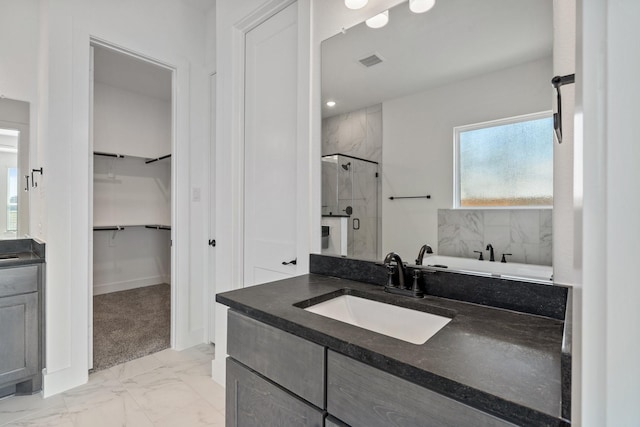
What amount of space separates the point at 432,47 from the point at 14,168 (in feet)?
9.80

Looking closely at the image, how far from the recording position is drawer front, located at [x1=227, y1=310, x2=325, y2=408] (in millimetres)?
883

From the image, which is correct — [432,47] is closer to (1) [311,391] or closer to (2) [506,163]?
(2) [506,163]

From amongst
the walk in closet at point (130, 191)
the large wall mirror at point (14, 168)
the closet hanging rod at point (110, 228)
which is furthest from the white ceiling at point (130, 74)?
the closet hanging rod at point (110, 228)

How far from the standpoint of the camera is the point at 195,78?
2.76 m

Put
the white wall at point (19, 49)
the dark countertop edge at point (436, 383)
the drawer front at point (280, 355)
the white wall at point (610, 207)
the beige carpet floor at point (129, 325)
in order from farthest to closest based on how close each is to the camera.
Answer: the beige carpet floor at point (129, 325), the white wall at point (19, 49), the drawer front at point (280, 355), the dark countertop edge at point (436, 383), the white wall at point (610, 207)

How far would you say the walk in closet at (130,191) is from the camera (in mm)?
3721

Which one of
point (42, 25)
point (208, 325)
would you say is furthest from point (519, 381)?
point (42, 25)

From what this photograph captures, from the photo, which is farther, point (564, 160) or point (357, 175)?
point (357, 175)

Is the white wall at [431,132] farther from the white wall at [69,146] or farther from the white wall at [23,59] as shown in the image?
the white wall at [23,59]

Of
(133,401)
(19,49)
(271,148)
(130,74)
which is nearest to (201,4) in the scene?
(19,49)

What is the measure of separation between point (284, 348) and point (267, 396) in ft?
0.66

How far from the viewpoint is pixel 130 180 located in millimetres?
4484

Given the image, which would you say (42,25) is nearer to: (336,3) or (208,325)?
(336,3)

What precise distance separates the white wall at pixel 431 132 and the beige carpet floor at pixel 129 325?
7.92 feet
